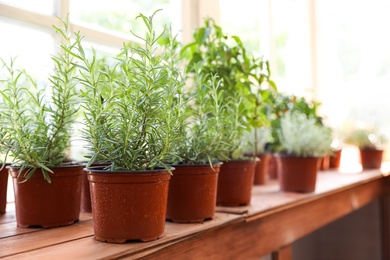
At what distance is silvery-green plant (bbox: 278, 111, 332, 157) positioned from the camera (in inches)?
57.9

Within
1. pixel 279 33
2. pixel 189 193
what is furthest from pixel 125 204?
pixel 279 33

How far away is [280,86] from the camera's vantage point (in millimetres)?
2580

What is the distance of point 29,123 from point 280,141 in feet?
3.40

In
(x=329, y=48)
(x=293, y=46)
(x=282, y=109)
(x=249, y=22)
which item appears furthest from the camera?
(x=329, y=48)

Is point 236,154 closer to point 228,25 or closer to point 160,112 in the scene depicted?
point 160,112

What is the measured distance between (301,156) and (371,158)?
1132 mm

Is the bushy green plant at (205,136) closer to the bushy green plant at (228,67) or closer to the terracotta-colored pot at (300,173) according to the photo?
the bushy green plant at (228,67)

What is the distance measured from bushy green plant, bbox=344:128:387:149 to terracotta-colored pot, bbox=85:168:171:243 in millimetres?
1971

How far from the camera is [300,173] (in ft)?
4.75

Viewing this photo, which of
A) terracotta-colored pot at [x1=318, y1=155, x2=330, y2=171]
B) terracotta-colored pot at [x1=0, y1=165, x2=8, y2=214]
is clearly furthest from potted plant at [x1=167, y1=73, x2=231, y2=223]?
terracotta-colored pot at [x1=318, y1=155, x2=330, y2=171]

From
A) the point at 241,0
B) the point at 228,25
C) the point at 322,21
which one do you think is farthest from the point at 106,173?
the point at 322,21

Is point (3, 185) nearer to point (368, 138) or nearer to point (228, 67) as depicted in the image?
point (228, 67)

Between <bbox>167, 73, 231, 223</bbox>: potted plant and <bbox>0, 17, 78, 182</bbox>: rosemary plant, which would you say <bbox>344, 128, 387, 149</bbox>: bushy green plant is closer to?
<bbox>167, 73, 231, 223</bbox>: potted plant

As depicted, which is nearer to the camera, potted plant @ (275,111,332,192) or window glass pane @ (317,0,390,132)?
potted plant @ (275,111,332,192)
